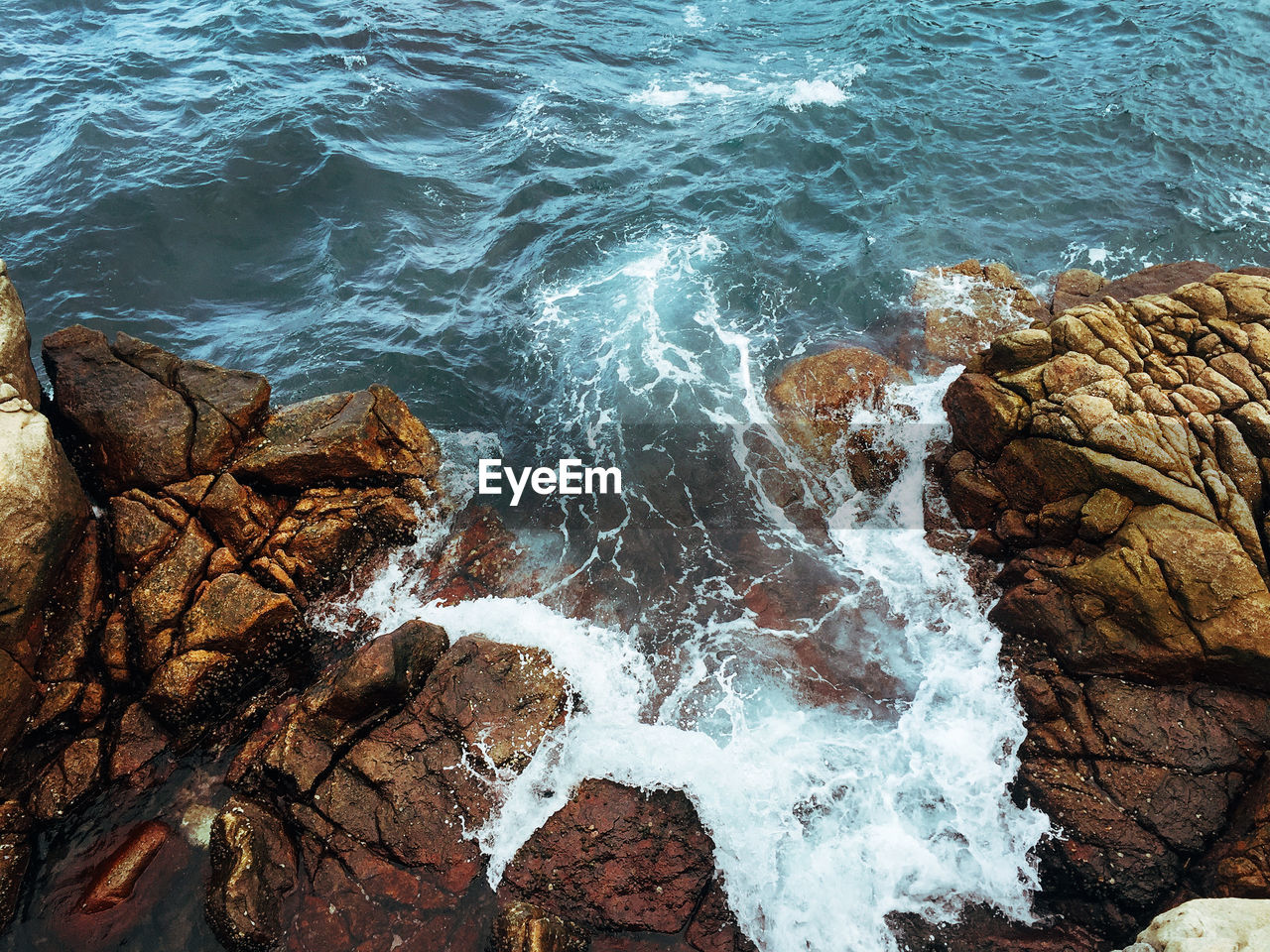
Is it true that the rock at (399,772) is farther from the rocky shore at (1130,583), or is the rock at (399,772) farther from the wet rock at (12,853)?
the rocky shore at (1130,583)

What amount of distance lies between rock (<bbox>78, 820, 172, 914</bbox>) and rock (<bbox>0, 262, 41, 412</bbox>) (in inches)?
235

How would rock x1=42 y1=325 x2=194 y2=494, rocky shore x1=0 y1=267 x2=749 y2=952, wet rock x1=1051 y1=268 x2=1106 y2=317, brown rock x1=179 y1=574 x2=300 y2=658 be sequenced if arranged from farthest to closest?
wet rock x1=1051 y1=268 x2=1106 y2=317 → rock x1=42 y1=325 x2=194 y2=494 → brown rock x1=179 y1=574 x2=300 y2=658 → rocky shore x1=0 y1=267 x2=749 y2=952

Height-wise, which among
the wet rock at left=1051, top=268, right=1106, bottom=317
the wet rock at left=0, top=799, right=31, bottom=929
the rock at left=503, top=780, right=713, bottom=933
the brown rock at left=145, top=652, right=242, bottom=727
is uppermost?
the wet rock at left=1051, top=268, right=1106, bottom=317

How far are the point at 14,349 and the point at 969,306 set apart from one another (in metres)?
17.4

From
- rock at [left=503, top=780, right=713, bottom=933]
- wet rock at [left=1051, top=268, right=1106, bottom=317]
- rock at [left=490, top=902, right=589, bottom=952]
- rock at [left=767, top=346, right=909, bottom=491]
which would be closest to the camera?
rock at [left=490, top=902, right=589, bottom=952]

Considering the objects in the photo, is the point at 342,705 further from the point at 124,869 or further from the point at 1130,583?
the point at 1130,583

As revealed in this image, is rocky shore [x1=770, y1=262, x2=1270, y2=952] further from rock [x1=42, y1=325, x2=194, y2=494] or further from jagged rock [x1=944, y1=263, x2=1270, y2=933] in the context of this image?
rock [x1=42, y1=325, x2=194, y2=494]

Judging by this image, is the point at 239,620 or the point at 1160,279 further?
the point at 1160,279

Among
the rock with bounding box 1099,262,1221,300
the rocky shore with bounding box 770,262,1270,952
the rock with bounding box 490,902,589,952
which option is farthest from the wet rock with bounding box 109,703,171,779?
the rock with bounding box 1099,262,1221,300

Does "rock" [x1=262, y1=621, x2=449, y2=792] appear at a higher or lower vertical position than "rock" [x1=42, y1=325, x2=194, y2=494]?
lower

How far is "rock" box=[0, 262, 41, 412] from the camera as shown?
9.29 meters

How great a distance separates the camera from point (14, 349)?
31.0 ft

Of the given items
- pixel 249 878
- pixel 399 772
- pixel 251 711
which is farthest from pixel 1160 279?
pixel 249 878

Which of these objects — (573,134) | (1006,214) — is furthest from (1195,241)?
(573,134)
